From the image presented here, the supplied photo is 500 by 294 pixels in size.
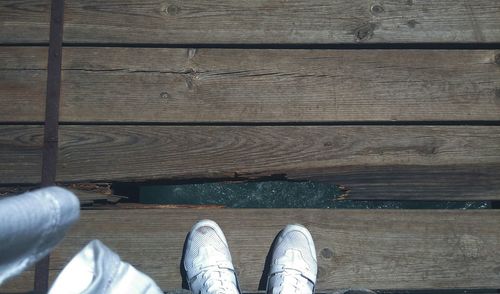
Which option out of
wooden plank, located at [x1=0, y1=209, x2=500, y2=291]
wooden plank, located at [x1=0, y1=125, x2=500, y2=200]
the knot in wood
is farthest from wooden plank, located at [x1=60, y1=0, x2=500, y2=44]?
wooden plank, located at [x1=0, y1=209, x2=500, y2=291]

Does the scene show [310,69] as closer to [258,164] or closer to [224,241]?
[258,164]

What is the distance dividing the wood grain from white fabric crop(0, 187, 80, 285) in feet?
3.72

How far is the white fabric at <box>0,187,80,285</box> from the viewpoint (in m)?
0.80

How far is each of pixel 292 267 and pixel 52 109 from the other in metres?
0.98

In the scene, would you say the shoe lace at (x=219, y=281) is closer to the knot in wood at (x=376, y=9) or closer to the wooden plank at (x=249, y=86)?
the wooden plank at (x=249, y=86)

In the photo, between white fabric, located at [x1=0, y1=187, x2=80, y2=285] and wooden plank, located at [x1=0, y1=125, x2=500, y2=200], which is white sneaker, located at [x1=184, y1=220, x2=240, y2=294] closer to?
wooden plank, located at [x1=0, y1=125, x2=500, y2=200]

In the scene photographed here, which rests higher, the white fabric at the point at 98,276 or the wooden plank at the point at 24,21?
the wooden plank at the point at 24,21

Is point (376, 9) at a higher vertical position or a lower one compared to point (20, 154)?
higher

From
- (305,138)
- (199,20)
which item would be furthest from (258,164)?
(199,20)

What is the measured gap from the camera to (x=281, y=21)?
195 centimetres

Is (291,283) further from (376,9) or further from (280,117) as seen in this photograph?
(376,9)

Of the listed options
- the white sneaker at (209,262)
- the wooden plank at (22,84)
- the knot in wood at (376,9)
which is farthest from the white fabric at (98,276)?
the knot in wood at (376,9)

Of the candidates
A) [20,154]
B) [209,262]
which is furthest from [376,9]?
[20,154]

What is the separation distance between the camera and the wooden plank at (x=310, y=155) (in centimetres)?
189
